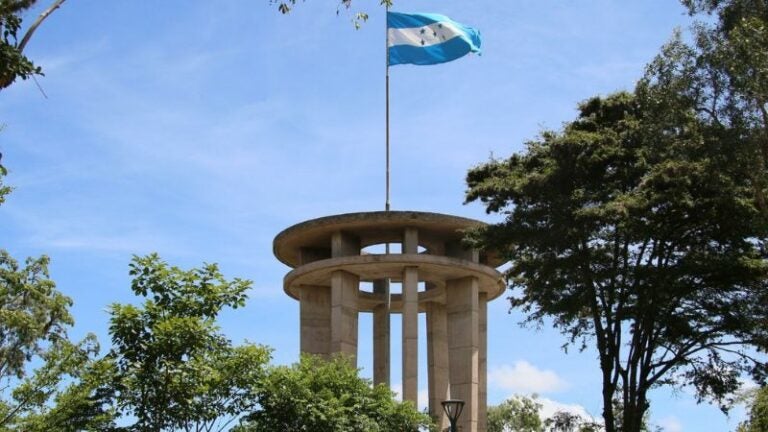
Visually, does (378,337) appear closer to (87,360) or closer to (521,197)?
(521,197)

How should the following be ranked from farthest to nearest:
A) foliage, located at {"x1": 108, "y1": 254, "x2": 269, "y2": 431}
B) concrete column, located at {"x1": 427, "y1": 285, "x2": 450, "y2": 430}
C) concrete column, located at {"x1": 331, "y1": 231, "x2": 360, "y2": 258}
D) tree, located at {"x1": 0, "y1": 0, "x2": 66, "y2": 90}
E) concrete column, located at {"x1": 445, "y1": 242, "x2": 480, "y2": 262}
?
concrete column, located at {"x1": 427, "y1": 285, "x2": 450, "y2": 430} < concrete column, located at {"x1": 445, "y1": 242, "x2": 480, "y2": 262} < concrete column, located at {"x1": 331, "y1": 231, "x2": 360, "y2": 258} < foliage, located at {"x1": 108, "y1": 254, "x2": 269, "y2": 431} < tree, located at {"x1": 0, "y1": 0, "x2": 66, "y2": 90}

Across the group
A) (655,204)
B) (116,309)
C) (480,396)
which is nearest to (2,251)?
(480,396)

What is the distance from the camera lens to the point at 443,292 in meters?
43.5

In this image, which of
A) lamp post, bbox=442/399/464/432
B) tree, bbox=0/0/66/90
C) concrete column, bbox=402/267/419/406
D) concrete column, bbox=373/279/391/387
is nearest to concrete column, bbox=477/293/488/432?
concrete column, bbox=402/267/419/406

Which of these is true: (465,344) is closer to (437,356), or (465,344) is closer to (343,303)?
(437,356)

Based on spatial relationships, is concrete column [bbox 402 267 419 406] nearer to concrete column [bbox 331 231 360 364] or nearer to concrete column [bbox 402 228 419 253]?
concrete column [bbox 402 228 419 253]

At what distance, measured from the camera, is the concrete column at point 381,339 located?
43469mm

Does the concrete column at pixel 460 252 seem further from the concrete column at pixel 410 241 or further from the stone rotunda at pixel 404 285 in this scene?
the concrete column at pixel 410 241

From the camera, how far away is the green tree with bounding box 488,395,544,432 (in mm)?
64125

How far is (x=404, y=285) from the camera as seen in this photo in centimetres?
3881

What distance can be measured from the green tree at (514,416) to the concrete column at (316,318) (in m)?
25.5

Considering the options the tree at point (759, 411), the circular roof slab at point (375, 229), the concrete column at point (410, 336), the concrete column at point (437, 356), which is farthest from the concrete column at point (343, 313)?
the tree at point (759, 411)

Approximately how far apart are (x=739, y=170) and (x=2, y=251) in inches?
1132

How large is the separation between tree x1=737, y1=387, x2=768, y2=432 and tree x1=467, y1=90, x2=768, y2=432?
7.77 feet
